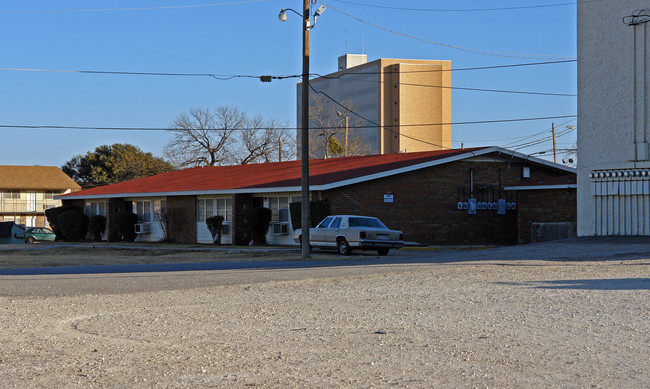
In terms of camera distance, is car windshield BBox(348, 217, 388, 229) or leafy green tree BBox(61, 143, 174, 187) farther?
leafy green tree BBox(61, 143, 174, 187)

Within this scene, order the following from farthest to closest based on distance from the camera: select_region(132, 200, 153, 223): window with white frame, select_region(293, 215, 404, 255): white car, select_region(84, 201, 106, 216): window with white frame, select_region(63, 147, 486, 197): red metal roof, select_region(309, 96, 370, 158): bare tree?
select_region(309, 96, 370, 158): bare tree
select_region(84, 201, 106, 216): window with white frame
select_region(132, 200, 153, 223): window with white frame
select_region(63, 147, 486, 197): red metal roof
select_region(293, 215, 404, 255): white car

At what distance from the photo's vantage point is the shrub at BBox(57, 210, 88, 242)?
A: 47.4 metres

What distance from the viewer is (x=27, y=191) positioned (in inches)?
2977

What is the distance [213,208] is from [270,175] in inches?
130

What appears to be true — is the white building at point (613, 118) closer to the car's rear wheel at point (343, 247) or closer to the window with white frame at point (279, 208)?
the car's rear wheel at point (343, 247)

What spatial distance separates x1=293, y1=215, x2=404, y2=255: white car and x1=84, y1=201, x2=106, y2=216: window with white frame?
21.2 metres

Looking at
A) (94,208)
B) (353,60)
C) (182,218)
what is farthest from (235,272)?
(353,60)

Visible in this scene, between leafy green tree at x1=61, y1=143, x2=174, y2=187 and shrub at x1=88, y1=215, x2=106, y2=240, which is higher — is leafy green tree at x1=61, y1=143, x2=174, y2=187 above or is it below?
above

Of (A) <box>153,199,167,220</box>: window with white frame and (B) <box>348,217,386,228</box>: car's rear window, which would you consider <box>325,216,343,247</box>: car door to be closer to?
(B) <box>348,217,386,228</box>: car's rear window

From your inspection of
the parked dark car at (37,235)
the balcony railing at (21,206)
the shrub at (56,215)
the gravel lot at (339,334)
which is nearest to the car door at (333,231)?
the gravel lot at (339,334)

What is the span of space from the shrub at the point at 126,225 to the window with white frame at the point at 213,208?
5.24 meters

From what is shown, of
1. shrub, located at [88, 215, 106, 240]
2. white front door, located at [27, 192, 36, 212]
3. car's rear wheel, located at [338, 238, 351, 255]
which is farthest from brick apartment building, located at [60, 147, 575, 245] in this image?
white front door, located at [27, 192, 36, 212]

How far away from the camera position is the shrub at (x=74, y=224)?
4744 centimetres

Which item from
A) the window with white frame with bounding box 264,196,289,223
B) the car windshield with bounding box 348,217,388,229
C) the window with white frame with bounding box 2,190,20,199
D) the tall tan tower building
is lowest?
the car windshield with bounding box 348,217,388,229
